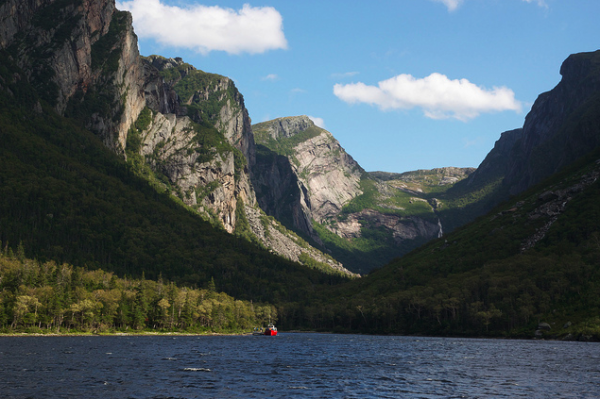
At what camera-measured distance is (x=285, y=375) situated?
287 ft

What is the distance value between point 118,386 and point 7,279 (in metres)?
140

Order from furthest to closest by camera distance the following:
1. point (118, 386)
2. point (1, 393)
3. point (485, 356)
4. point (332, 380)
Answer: point (485, 356), point (332, 380), point (118, 386), point (1, 393)

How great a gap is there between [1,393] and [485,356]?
338ft

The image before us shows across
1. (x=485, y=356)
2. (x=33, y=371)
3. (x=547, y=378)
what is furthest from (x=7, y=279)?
(x=547, y=378)

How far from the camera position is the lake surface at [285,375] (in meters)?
67.9

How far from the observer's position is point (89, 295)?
197000 mm

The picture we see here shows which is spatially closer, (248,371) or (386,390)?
(386,390)

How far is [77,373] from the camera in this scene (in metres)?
82.5

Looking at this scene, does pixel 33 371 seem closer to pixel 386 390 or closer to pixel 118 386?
pixel 118 386

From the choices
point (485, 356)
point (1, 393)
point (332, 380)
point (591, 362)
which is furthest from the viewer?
point (485, 356)

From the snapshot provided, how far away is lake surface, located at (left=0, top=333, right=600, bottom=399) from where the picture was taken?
67.9m

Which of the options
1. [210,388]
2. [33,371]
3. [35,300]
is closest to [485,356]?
[210,388]

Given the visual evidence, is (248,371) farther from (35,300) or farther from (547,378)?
(35,300)

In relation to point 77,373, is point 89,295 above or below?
above
